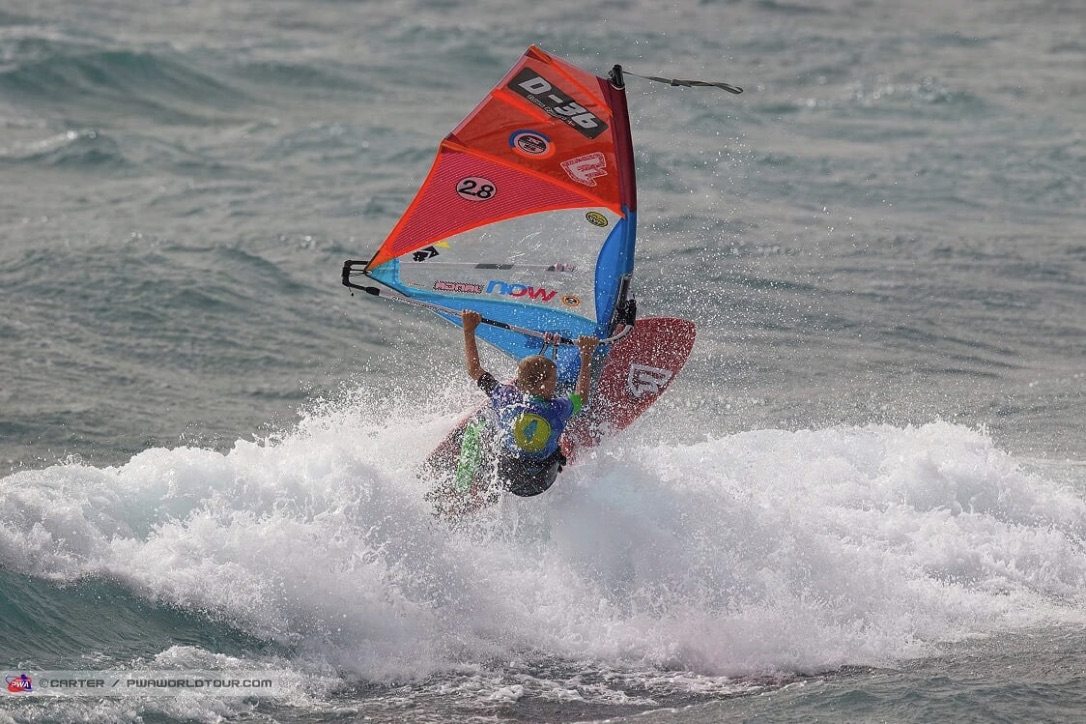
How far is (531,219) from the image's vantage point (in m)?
9.48

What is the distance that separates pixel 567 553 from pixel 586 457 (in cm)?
83

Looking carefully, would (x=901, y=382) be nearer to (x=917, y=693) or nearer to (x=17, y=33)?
(x=917, y=693)

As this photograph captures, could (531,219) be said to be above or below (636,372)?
above

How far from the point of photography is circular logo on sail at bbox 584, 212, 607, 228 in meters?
9.32

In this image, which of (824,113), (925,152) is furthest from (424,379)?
(824,113)

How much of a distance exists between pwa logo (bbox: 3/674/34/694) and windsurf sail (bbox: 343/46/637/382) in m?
3.29

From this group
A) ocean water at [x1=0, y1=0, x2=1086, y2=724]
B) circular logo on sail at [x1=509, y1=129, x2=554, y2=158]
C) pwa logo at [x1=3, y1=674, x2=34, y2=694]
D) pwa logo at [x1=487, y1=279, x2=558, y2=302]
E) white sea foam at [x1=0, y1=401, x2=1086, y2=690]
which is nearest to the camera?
pwa logo at [x1=3, y1=674, x2=34, y2=694]

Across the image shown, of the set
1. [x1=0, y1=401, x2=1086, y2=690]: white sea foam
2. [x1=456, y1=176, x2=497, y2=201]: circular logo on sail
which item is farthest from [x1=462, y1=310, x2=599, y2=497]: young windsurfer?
[x1=456, y1=176, x2=497, y2=201]: circular logo on sail

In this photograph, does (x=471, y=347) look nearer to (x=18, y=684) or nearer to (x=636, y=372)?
(x=636, y=372)

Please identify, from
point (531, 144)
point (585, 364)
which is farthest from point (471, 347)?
point (531, 144)

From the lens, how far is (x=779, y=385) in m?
12.6

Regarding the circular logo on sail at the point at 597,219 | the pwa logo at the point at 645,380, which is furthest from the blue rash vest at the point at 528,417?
the circular logo on sail at the point at 597,219

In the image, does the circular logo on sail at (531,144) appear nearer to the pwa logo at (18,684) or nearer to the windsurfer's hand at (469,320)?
the windsurfer's hand at (469,320)

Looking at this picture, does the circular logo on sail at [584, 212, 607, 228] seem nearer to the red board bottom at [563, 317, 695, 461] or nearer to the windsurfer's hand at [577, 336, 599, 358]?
the red board bottom at [563, 317, 695, 461]
